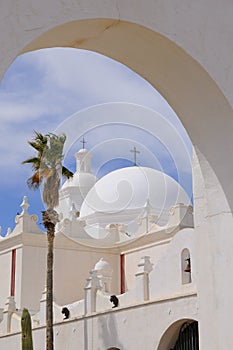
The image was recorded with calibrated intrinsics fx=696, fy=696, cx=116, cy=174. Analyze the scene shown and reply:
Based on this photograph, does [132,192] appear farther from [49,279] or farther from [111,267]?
[49,279]

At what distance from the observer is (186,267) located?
14.7 meters

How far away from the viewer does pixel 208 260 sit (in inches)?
191

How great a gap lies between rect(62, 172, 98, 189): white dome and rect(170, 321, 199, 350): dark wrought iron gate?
17.0 metres

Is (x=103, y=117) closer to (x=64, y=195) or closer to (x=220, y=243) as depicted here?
(x=220, y=243)

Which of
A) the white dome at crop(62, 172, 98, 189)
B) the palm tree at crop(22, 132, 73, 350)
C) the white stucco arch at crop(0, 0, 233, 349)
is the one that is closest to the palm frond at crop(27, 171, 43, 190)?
the palm tree at crop(22, 132, 73, 350)

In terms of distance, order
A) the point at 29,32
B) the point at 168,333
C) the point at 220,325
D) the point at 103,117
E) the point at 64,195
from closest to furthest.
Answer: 1. the point at 29,32
2. the point at 220,325
3. the point at 103,117
4. the point at 168,333
5. the point at 64,195

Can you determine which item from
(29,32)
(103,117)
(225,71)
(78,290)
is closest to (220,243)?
(225,71)

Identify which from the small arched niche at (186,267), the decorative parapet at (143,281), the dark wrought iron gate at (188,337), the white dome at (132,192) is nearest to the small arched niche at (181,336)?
the dark wrought iron gate at (188,337)

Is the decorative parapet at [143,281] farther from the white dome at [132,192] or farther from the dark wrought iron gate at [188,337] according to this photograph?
→ the white dome at [132,192]

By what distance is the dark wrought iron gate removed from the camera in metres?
14.3

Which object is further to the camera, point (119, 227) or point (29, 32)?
point (119, 227)

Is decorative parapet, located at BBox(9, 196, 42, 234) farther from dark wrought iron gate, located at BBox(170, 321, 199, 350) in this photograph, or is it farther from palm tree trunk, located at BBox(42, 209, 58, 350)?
dark wrought iron gate, located at BBox(170, 321, 199, 350)

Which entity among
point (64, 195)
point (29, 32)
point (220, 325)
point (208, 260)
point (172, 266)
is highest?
point (64, 195)

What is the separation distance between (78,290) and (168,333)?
30.5ft
